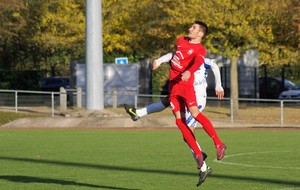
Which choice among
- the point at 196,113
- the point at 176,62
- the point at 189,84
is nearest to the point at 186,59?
the point at 176,62

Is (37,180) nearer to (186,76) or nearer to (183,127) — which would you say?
(183,127)

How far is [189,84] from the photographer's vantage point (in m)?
15.4

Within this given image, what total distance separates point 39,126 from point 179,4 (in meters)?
10.1

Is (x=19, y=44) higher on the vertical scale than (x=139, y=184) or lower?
higher

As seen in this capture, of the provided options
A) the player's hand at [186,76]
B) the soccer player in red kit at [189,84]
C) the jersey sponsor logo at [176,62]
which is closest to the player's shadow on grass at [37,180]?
the soccer player in red kit at [189,84]

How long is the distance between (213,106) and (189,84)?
102 feet

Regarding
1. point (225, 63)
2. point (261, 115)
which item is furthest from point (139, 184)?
point (225, 63)

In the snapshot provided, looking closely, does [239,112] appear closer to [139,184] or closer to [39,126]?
[39,126]

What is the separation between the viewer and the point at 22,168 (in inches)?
818

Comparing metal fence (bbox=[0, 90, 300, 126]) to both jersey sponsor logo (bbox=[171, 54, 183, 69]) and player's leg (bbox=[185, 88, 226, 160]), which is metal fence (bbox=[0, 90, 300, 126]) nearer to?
jersey sponsor logo (bbox=[171, 54, 183, 69])

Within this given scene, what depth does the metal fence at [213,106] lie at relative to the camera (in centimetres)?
4231

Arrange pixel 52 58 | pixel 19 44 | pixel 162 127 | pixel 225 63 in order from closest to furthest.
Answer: pixel 162 127, pixel 225 63, pixel 19 44, pixel 52 58

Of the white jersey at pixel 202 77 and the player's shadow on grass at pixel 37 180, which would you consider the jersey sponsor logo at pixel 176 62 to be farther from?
the player's shadow on grass at pixel 37 180

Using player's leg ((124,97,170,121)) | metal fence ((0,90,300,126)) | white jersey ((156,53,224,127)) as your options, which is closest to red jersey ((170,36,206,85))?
white jersey ((156,53,224,127))
